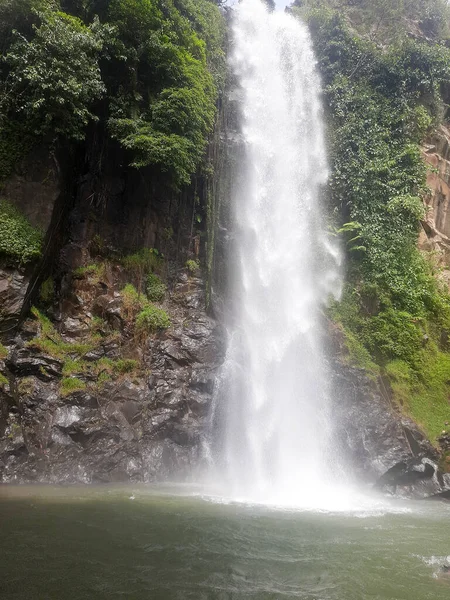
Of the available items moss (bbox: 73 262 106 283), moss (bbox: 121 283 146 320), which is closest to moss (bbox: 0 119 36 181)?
moss (bbox: 73 262 106 283)

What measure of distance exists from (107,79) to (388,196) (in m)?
11.8

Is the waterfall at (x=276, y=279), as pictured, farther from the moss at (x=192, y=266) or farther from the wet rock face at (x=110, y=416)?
the moss at (x=192, y=266)

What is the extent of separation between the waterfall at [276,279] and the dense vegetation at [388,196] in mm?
943

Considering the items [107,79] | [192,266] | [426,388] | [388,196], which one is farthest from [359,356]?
[107,79]

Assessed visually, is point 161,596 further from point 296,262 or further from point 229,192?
point 229,192

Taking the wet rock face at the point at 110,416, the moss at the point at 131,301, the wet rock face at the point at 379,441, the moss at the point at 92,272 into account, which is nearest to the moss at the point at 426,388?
the wet rock face at the point at 379,441

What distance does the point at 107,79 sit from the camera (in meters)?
14.2

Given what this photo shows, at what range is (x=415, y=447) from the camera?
12281 millimetres

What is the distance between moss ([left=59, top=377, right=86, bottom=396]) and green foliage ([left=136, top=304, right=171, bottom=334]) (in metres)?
2.45

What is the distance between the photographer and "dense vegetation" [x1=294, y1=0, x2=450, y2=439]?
1484cm

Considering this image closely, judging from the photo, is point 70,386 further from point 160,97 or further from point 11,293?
point 160,97

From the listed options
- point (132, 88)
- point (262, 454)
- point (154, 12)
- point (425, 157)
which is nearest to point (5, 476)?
point (262, 454)

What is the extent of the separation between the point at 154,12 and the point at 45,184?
6521 mm

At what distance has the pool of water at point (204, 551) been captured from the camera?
4336 millimetres
